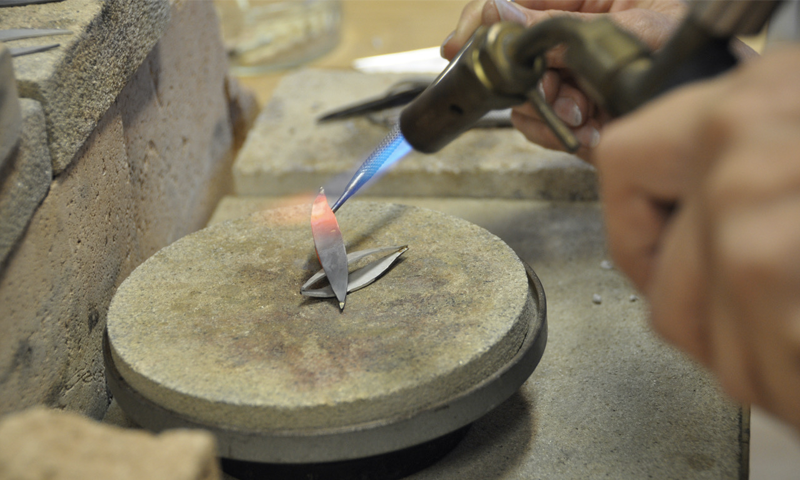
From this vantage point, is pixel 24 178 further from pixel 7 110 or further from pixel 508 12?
pixel 508 12

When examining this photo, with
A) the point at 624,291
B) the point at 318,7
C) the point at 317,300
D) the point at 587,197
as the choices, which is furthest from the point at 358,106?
the point at 318,7

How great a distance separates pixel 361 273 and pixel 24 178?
0.51 m

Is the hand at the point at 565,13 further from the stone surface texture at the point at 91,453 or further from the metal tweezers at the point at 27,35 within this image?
the stone surface texture at the point at 91,453

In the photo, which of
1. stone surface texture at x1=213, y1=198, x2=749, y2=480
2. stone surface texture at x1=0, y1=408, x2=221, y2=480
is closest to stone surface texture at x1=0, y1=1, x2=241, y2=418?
stone surface texture at x1=0, y1=408, x2=221, y2=480

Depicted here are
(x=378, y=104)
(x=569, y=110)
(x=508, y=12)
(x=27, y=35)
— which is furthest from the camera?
(x=378, y=104)

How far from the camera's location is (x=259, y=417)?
0.82m

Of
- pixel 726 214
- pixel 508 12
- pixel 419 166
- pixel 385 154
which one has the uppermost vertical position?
pixel 726 214

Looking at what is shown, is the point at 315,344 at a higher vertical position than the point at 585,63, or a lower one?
lower

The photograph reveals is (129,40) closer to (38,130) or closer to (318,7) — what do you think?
(38,130)

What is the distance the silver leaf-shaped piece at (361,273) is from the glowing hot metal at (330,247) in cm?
2

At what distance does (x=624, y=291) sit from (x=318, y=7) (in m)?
2.66

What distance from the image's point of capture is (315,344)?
3.06 feet

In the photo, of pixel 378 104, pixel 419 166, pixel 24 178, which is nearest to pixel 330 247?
pixel 24 178

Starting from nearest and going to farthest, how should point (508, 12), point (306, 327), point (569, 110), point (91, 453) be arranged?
point (91, 453)
point (306, 327)
point (508, 12)
point (569, 110)
